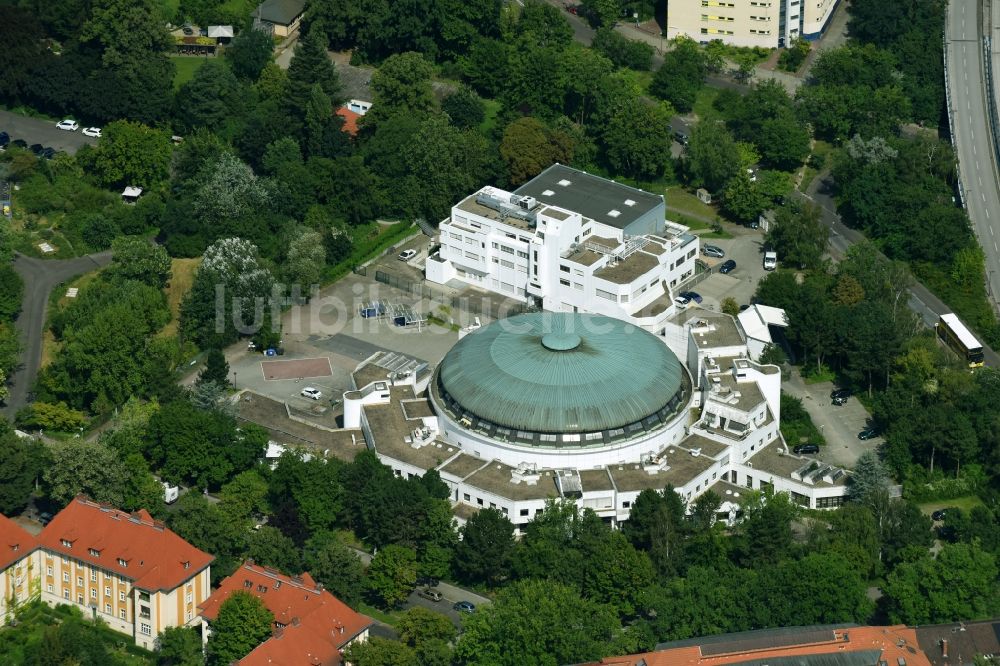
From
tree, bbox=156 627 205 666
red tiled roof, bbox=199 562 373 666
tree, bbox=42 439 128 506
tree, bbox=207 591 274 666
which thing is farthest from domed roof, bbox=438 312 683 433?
tree, bbox=156 627 205 666

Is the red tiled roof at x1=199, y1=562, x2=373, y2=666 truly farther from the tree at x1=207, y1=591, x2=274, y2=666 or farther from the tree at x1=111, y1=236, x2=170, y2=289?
the tree at x1=111, y1=236, x2=170, y2=289

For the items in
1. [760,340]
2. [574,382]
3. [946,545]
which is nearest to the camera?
[946,545]

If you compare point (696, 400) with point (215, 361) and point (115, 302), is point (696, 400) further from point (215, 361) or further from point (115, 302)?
point (115, 302)

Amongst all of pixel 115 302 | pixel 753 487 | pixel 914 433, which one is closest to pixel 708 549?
pixel 753 487

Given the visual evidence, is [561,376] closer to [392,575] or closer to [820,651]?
[392,575]

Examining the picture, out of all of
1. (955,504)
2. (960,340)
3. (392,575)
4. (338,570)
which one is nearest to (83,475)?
(338,570)

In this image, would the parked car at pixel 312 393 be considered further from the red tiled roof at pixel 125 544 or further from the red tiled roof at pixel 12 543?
the red tiled roof at pixel 12 543
